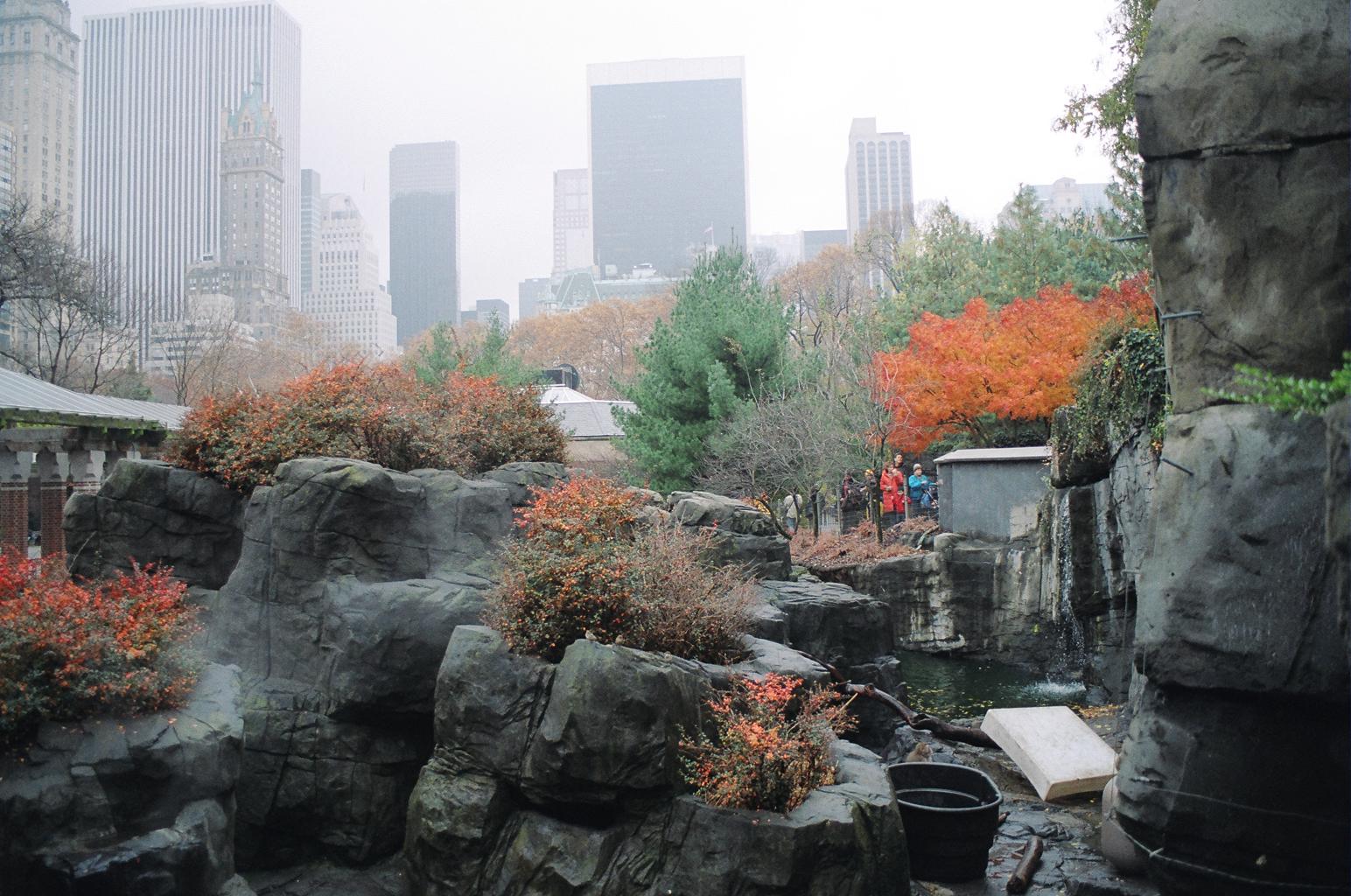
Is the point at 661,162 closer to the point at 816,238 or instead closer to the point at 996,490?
the point at 816,238

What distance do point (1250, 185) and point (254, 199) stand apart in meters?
103

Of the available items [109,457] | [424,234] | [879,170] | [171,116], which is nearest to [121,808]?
[109,457]

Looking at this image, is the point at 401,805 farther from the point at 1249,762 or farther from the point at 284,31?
the point at 284,31

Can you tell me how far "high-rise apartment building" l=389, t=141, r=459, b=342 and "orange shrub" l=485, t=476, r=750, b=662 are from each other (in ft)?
441

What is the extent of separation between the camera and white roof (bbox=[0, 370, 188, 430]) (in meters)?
16.6

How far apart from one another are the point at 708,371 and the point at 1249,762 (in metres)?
16.5

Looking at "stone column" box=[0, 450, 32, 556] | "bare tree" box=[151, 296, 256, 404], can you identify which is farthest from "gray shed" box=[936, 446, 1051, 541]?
"bare tree" box=[151, 296, 256, 404]

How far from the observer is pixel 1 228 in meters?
26.4

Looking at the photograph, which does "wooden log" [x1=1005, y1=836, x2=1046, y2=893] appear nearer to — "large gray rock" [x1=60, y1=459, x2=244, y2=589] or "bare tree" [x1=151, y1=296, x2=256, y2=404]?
"large gray rock" [x1=60, y1=459, x2=244, y2=589]

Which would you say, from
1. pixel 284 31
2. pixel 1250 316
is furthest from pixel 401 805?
pixel 284 31

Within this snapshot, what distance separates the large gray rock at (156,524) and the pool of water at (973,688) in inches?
377

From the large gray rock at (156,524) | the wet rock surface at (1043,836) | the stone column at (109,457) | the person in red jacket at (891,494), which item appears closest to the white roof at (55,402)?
the stone column at (109,457)

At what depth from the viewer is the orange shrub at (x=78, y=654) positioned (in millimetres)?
6617

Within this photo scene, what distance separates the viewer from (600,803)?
24.0 feet
